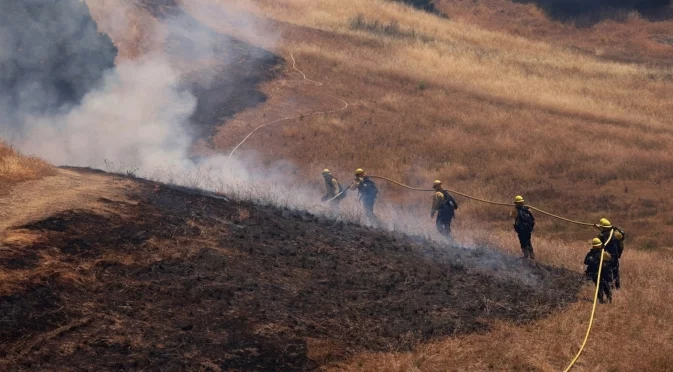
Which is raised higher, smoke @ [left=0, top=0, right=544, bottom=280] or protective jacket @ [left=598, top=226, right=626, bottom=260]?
protective jacket @ [left=598, top=226, right=626, bottom=260]

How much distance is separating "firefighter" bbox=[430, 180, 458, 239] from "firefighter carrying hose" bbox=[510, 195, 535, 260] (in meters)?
1.73

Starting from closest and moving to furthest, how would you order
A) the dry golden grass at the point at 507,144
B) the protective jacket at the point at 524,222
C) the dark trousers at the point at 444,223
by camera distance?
the dry golden grass at the point at 507,144, the protective jacket at the point at 524,222, the dark trousers at the point at 444,223

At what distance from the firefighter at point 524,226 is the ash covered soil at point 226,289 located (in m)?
0.68

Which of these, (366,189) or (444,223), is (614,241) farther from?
(366,189)

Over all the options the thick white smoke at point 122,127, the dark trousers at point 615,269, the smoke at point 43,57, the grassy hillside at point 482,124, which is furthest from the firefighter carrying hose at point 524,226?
the smoke at point 43,57

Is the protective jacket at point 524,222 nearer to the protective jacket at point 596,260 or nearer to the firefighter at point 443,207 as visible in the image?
the firefighter at point 443,207

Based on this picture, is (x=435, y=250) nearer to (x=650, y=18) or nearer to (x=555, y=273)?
(x=555, y=273)

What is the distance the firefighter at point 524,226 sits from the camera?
13.9 m

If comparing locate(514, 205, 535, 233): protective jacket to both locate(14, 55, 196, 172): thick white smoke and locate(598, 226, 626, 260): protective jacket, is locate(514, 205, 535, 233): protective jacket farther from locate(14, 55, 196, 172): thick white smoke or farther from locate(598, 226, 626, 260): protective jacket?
locate(14, 55, 196, 172): thick white smoke

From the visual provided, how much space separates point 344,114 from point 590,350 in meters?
17.7

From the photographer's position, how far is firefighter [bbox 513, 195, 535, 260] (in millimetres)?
13875

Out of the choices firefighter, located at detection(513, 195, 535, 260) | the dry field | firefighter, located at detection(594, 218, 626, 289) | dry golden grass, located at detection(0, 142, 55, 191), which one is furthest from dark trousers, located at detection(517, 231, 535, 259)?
dry golden grass, located at detection(0, 142, 55, 191)

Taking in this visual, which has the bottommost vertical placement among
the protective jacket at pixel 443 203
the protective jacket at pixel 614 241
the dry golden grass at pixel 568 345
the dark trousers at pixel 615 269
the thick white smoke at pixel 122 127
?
the thick white smoke at pixel 122 127

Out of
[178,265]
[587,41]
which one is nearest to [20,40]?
[178,265]
